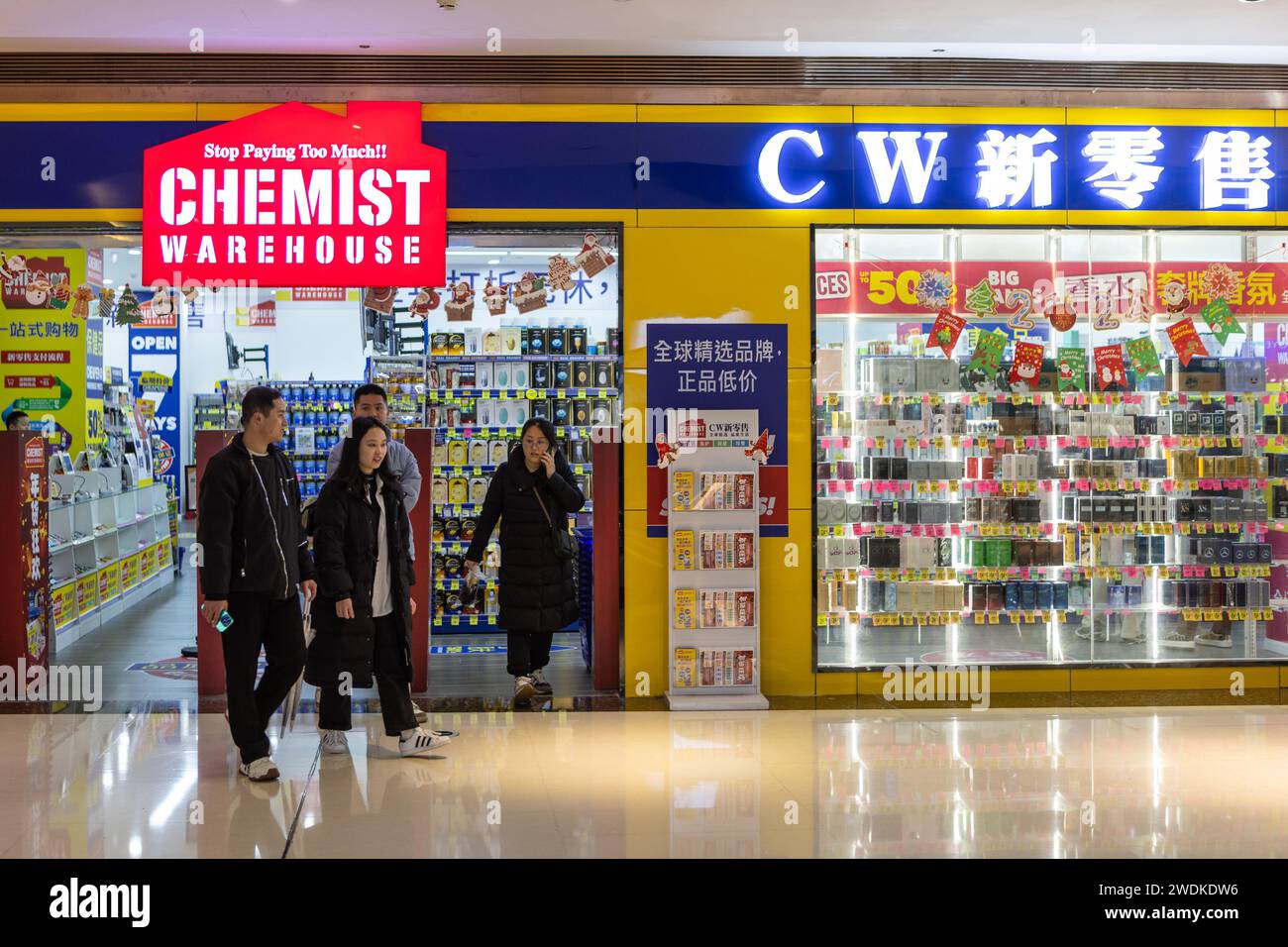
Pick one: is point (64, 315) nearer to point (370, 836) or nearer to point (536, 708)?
point (536, 708)

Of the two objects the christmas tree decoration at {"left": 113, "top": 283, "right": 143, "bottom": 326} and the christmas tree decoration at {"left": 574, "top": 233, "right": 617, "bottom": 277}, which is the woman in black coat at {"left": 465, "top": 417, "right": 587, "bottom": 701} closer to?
the christmas tree decoration at {"left": 574, "top": 233, "right": 617, "bottom": 277}

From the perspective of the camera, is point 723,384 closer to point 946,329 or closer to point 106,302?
point 946,329

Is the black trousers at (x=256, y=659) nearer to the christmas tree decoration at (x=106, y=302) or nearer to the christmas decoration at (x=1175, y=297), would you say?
the christmas tree decoration at (x=106, y=302)

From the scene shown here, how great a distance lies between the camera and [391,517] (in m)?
5.75

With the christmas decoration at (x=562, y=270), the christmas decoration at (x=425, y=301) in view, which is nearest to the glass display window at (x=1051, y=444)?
the christmas decoration at (x=562, y=270)

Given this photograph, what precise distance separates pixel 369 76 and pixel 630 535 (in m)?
3.05

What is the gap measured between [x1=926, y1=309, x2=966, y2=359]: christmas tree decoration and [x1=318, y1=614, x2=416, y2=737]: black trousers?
3.69m

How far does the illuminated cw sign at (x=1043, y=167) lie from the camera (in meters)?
7.29

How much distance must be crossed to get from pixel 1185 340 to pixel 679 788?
442 cm

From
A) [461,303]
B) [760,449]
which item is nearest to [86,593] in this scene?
[461,303]

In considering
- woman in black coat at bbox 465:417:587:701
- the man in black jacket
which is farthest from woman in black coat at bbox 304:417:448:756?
woman in black coat at bbox 465:417:587:701

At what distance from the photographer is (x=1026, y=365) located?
295 inches

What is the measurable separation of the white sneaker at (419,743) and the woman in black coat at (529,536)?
1113 millimetres

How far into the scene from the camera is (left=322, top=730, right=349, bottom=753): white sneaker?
19.2ft
